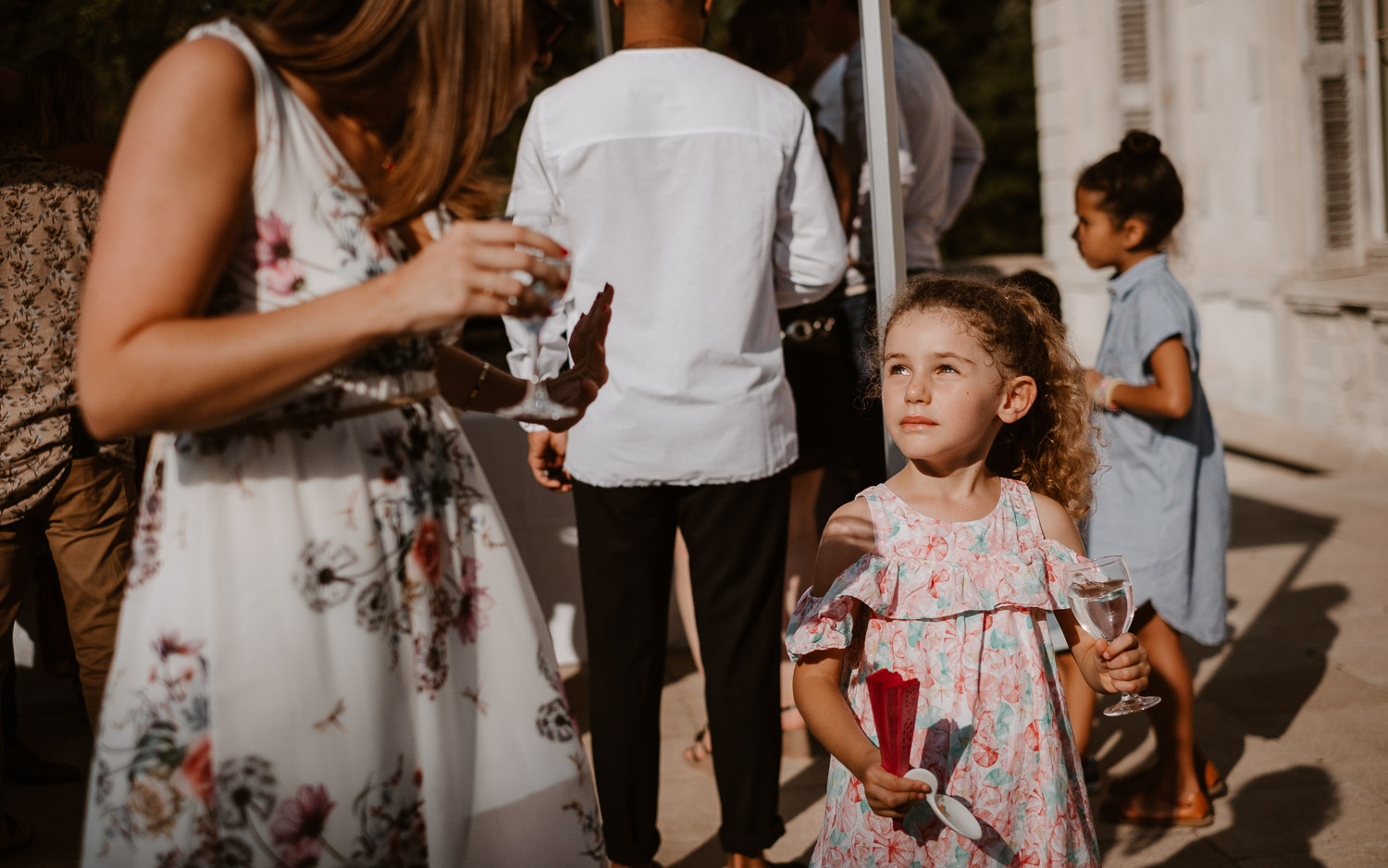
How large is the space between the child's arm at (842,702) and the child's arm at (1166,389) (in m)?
1.30

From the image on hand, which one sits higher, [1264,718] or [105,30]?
[105,30]

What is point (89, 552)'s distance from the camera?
3236 mm

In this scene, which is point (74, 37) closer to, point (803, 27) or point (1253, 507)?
point (803, 27)

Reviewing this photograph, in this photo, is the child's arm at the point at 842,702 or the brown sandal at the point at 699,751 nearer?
the child's arm at the point at 842,702

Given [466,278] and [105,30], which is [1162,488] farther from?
[105,30]

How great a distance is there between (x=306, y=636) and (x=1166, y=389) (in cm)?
242

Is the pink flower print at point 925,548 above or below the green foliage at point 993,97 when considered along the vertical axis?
below

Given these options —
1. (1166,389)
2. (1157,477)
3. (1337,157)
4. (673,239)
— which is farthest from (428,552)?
(1337,157)

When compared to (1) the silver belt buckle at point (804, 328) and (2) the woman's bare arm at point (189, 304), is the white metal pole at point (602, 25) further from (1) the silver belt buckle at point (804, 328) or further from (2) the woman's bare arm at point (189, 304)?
(2) the woman's bare arm at point (189, 304)

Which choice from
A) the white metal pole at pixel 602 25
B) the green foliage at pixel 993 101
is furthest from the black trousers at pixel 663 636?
the green foliage at pixel 993 101

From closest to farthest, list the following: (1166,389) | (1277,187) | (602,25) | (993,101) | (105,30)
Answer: (1166,389)
(105,30)
(602,25)
(1277,187)
(993,101)

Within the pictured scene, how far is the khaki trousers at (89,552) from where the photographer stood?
3.20 metres

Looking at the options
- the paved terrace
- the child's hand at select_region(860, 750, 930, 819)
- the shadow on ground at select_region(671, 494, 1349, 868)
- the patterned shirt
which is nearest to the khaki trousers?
the patterned shirt

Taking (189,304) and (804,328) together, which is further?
(804,328)
